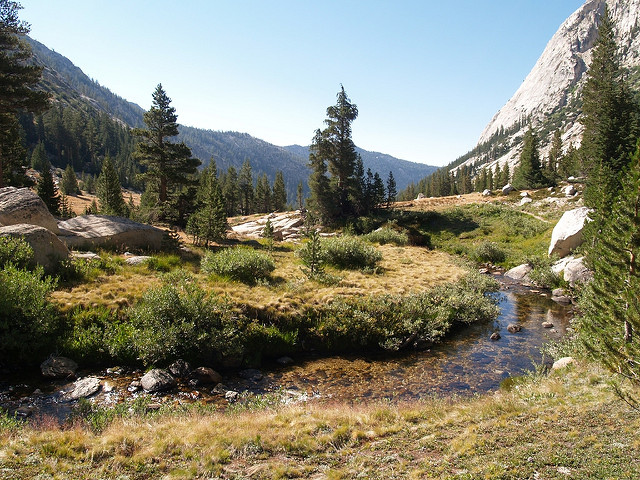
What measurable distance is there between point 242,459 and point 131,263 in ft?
50.0

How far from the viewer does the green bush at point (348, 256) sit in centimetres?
2587

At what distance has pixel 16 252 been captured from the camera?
1444 centimetres

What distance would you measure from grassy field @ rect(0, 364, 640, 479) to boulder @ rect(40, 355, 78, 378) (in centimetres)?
319

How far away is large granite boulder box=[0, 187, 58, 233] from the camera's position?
1752cm

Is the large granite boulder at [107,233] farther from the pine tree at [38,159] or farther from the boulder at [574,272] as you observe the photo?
the pine tree at [38,159]

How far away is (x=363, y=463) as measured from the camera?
20.2 feet

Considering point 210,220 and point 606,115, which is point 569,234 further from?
point 210,220

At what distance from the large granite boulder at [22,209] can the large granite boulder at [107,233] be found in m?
1.33

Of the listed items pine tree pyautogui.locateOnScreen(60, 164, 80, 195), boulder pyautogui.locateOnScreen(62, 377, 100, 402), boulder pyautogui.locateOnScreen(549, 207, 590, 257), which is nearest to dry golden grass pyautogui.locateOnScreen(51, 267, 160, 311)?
boulder pyautogui.locateOnScreen(62, 377, 100, 402)

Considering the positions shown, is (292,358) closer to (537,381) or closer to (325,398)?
(325,398)

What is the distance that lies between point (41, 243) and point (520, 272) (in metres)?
34.0

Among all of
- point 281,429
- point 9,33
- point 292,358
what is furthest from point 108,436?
point 9,33

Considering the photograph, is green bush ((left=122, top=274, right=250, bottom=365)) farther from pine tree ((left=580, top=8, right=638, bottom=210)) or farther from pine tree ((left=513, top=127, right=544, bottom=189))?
pine tree ((left=513, top=127, right=544, bottom=189))

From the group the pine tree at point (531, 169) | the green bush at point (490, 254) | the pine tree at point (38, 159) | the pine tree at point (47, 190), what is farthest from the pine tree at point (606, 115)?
the pine tree at point (38, 159)
